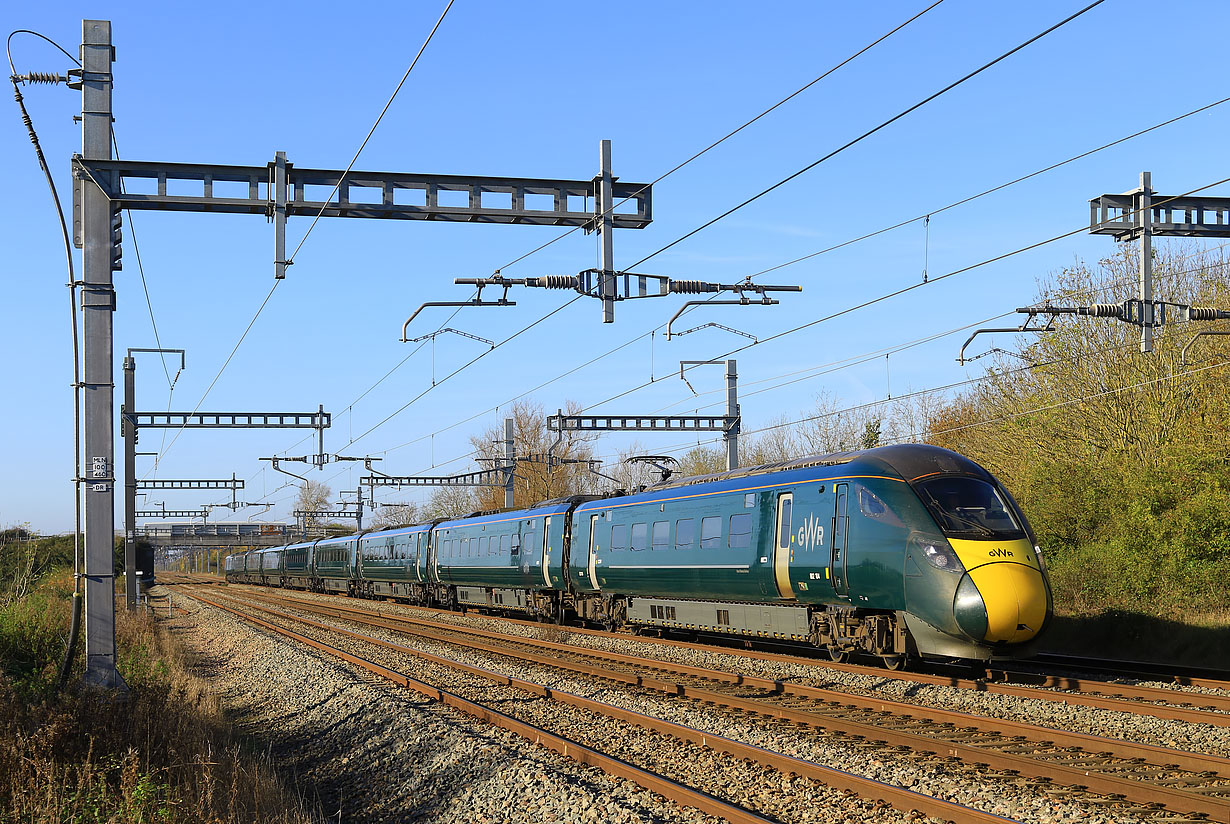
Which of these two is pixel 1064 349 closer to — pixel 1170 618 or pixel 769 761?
pixel 1170 618

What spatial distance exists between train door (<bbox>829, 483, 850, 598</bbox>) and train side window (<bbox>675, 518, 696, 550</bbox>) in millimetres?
4784

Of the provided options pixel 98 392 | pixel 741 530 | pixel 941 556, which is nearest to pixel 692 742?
pixel 941 556

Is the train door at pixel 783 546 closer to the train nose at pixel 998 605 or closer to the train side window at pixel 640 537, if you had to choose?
the train nose at pixel 998 605

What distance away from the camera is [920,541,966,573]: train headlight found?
1448cm

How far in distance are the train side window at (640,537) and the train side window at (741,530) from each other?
3760 mm

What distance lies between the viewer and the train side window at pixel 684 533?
830 inches

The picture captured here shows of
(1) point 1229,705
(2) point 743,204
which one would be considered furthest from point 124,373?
(1) point 1229,705

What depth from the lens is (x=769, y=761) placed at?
10.1m

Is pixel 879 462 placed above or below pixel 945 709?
above

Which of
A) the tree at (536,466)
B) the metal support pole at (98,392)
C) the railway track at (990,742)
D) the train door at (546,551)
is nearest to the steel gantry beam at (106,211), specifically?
the metal support pole at (98,392)

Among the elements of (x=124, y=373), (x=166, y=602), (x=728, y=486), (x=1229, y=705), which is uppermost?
(x=124, y=373)

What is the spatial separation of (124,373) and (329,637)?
11386 mm

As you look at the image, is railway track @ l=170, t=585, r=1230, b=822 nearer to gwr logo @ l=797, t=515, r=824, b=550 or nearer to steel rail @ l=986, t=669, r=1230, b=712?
steel rail @ l=986, t=669, r=1230, b=712

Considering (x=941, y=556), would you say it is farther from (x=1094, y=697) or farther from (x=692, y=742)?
(x=692, y=742)
